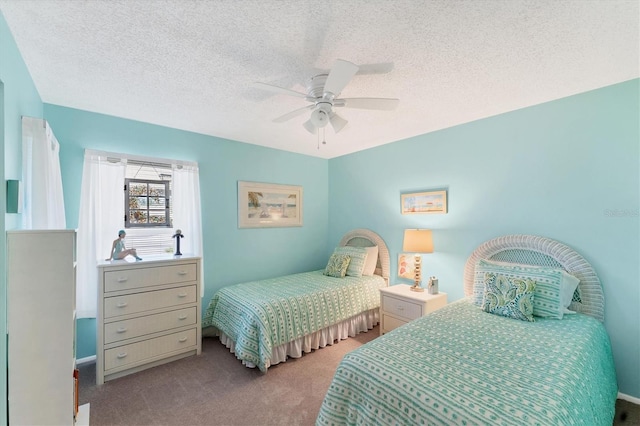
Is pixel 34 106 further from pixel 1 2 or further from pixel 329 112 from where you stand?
pixel 329 112

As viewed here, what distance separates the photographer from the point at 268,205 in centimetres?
402

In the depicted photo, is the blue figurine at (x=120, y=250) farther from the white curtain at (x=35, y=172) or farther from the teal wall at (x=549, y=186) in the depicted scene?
the teal wall at (x=549, y=186)

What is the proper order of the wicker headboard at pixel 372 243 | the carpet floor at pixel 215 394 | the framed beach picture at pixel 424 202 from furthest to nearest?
the wicker headboard at pixel 372 243 < the framed beach picture at pixel 424 202 < the carpet floor at pixel 215 394

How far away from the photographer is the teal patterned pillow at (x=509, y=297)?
2148 mm

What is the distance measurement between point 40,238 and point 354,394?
204 centimetres

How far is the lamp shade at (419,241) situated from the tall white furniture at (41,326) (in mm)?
2913

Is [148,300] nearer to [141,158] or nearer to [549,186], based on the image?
[141,158]

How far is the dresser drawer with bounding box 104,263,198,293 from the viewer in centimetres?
248

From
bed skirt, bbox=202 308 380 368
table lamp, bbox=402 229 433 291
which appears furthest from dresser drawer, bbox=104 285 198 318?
table lamp, bbox=402 229 433 291

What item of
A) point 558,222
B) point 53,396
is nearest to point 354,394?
point 53,396

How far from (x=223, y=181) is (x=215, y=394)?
93.4 inches

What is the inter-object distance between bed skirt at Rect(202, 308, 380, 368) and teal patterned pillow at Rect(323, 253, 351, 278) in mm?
582

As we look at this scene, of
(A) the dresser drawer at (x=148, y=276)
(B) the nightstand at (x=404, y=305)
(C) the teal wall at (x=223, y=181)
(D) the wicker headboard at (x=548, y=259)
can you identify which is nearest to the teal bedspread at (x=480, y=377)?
(D) the wicker headboard at (x=548, y=259)

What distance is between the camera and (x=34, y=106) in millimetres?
2141
